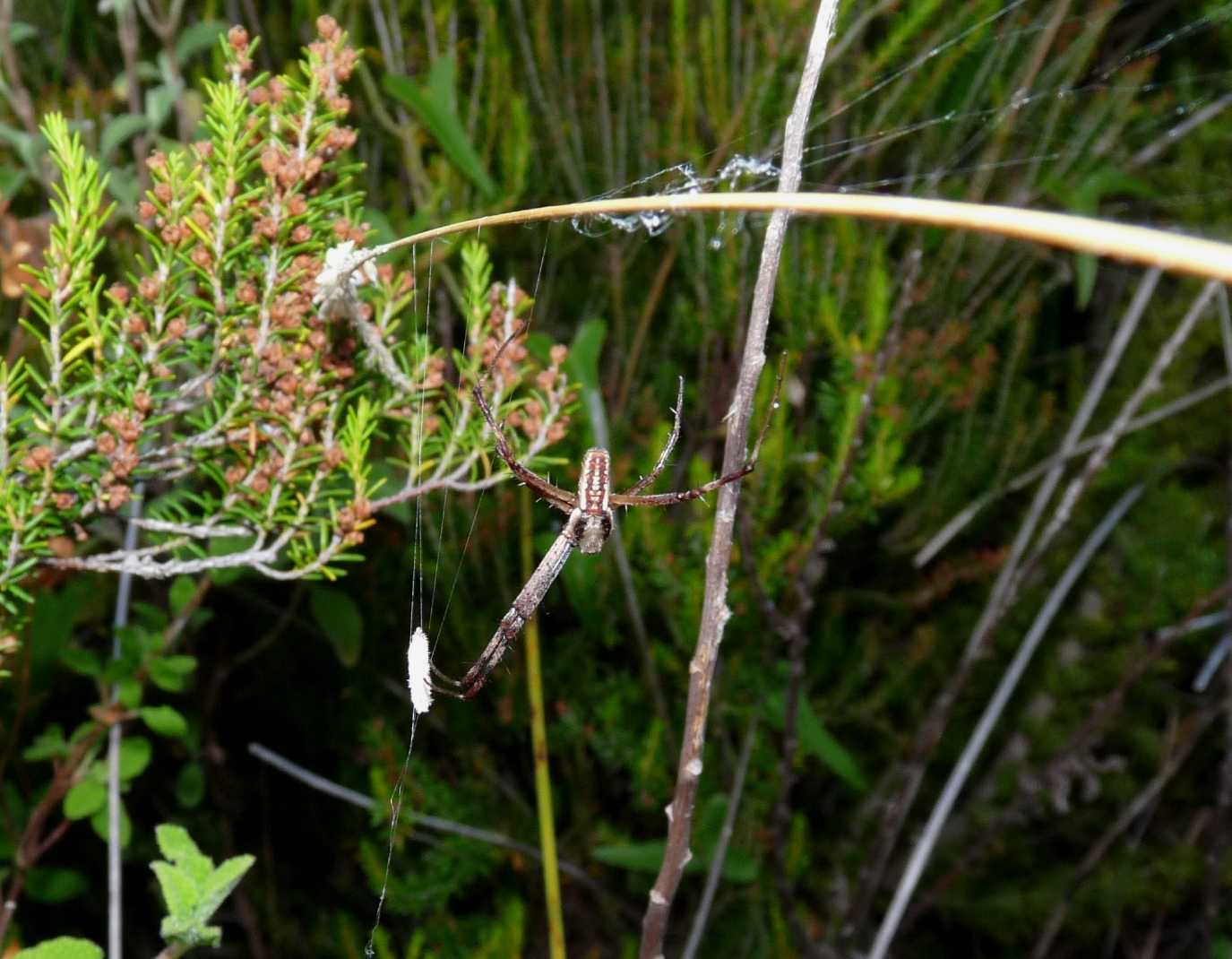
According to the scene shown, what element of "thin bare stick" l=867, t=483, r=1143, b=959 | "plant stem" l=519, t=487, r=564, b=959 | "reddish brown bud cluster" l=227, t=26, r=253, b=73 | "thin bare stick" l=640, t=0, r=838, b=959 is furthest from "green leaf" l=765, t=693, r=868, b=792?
"reddish brown bud cluster" l=227, t=26, r=253, b=73

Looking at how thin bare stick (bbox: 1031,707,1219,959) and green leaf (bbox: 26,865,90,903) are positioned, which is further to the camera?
thin bare stick (bbox: 1031,707,1219,959)

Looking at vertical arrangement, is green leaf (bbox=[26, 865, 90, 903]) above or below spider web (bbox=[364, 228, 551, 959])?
below

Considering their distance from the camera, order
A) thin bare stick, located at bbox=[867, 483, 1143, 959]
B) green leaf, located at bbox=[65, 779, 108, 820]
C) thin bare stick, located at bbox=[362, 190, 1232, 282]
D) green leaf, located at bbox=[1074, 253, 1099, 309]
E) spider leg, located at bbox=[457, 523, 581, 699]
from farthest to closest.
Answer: green leaf, located at bbox=[1074, 253, 1099, 309], thin bare stick, located at bbox=[867, 483, 1143, 959], green leaf, located at bbox=[65, 779, 108, 820], spider leg, located at bbox=[457, 523, 581, 699], thin bare stick, located at bbox=[362, 190, 1232, 282]

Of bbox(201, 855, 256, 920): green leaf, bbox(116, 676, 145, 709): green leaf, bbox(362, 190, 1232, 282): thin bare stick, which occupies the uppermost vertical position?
bbox(362, 190, 1232, 282): thin bare stick

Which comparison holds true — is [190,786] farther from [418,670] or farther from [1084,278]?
[1084,278]

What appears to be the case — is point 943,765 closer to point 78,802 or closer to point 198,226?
point 78,802

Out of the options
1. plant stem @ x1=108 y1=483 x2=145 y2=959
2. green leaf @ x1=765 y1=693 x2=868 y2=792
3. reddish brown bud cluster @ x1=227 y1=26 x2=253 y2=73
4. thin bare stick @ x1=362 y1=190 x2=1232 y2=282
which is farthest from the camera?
green leaf @ x1=765 y1=693 x2=868 y2=792

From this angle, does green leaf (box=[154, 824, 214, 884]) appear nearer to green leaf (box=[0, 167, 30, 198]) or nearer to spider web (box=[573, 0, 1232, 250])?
green leaf (box=[0, 167, 30, 198])
